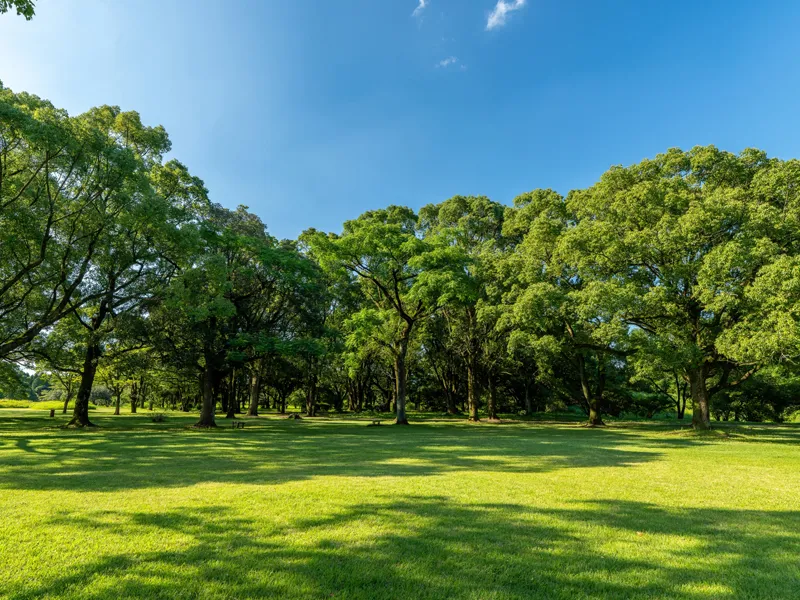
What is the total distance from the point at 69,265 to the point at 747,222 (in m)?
30.4

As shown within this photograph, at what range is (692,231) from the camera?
19.1 metres

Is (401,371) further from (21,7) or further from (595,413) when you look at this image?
(21,7)

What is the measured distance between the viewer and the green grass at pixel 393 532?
3.62 metres

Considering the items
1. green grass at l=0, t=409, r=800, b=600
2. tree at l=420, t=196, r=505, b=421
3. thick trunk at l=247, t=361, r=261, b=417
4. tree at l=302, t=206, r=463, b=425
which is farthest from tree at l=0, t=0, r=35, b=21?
thick trunk at l=247, t=361, r=261, b=417

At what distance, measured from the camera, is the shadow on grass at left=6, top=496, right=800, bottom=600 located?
353 cm

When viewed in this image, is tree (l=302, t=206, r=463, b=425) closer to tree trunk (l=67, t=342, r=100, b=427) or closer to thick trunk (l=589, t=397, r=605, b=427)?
thick trunk (l=589, t=397, r=605, b=427)

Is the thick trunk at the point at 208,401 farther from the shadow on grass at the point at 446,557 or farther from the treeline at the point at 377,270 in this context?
the shadow on grass at the point at 446,557

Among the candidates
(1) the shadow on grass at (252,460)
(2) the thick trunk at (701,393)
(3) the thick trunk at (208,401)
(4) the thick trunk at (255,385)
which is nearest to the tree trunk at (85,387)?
(3) the thick trunk at (208,401)

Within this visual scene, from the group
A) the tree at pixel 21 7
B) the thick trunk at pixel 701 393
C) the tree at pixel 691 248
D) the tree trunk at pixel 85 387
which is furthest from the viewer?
the tree trunk at pixel 85 387

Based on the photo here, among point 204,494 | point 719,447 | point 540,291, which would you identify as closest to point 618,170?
point 540,291

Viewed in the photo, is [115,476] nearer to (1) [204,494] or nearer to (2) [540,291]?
(1) [204,494]

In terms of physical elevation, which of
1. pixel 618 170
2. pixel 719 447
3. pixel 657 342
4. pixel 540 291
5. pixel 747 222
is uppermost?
pixel 618 170

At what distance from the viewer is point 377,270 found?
26344 millimetres

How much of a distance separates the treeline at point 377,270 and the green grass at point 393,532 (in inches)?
395
